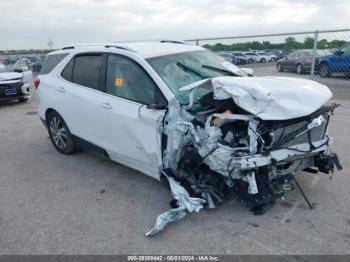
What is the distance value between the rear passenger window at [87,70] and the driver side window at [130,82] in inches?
10.0

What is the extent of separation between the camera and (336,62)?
49.0 feet

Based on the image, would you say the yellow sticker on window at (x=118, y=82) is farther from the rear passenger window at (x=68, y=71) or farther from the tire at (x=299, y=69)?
the tire at (x=299, y=69)

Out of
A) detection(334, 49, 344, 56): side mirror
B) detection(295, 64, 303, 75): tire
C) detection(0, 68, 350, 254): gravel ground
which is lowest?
detection(0, 68, 350, 254): gravel ground

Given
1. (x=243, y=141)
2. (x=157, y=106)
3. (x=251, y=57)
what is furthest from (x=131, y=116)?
(x=251, y=57)

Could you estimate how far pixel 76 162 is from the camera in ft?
17.6

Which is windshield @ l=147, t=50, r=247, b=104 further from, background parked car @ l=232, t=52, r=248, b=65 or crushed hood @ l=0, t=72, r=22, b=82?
background parked car @ l=232, t=52, r=248, b=65

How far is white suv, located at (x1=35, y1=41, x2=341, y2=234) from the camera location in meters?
3.31

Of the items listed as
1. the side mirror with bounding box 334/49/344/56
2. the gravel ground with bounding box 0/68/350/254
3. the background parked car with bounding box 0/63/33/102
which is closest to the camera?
the gravel ground with bounding box 0/68/350/254

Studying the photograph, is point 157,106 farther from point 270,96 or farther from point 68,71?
point 68,71

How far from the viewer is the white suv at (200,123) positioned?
331cm

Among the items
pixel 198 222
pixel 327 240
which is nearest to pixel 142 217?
pixel 198 222

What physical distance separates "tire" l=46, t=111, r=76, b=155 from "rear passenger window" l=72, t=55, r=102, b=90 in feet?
2.63

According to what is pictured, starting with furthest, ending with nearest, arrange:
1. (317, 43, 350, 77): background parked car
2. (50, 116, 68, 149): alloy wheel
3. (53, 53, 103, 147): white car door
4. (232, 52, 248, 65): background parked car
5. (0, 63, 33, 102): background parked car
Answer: (232, 52, 248, 65): background parked car → (317, 43, 350, 77): background parked car → (0, 63, 33, 102): background parked car → (50, 116, 68, 149): alloy wheel → (53, 53, 103, 147): white car door

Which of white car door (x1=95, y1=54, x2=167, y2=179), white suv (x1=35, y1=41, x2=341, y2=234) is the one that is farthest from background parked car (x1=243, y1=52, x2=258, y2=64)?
white car door (x1=95, y1=54, x2=167, y2=179)
